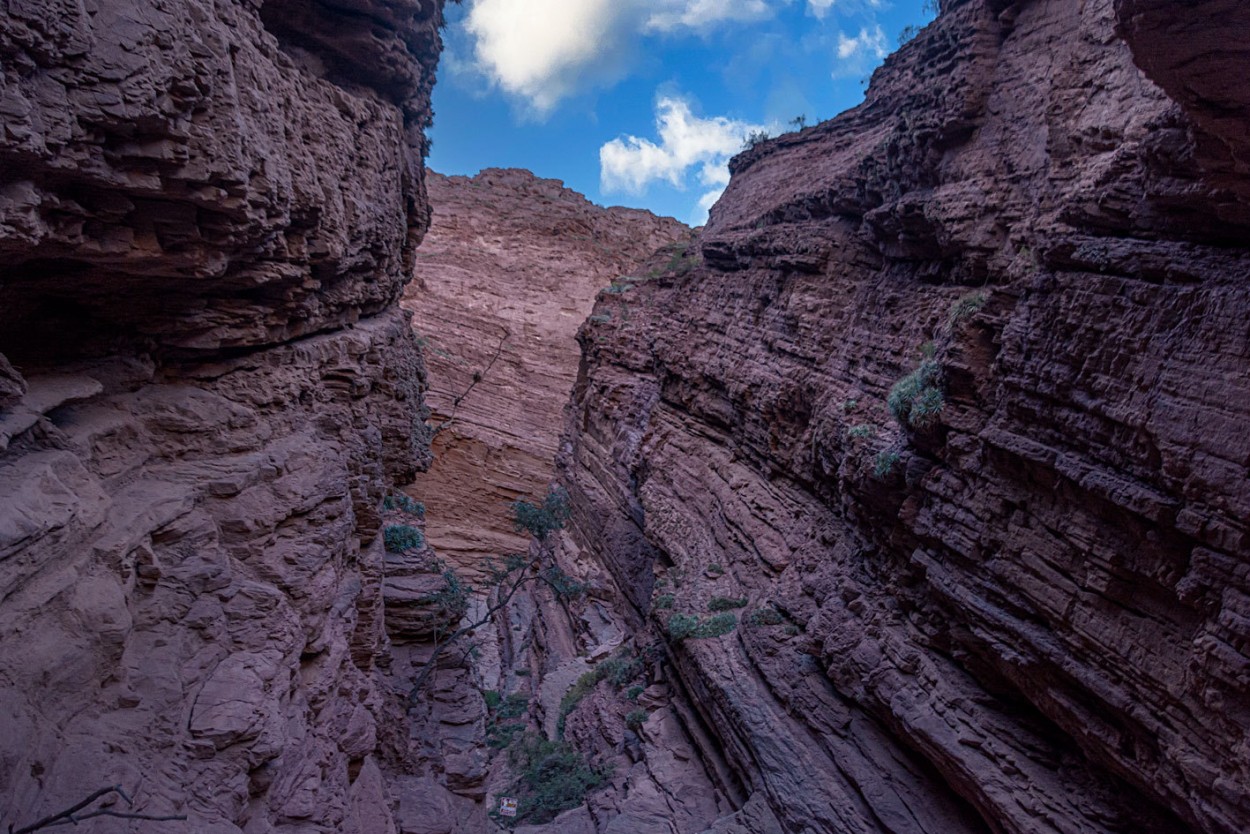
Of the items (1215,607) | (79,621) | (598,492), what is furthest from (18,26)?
(598,492)

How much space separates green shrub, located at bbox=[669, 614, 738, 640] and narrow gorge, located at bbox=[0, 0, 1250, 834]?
0.09 meters

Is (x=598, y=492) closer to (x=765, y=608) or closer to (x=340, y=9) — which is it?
(x=765, y=608)

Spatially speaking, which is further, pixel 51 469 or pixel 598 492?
pixel 598 492

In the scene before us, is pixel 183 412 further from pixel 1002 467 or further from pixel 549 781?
pixel 549 781

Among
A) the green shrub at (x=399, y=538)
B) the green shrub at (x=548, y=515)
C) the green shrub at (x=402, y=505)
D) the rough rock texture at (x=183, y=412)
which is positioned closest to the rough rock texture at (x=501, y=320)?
the green shrub at (x=548, y=515)

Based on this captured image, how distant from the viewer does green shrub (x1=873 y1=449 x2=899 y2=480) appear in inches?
300

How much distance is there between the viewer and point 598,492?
17.6m

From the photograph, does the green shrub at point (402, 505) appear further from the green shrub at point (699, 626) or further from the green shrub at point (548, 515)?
the green shrub at point (548, 515)

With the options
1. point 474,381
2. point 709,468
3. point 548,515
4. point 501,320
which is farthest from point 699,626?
point 501,320

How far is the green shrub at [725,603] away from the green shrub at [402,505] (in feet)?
18.3

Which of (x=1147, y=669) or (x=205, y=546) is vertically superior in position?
(x=1147, y=669)

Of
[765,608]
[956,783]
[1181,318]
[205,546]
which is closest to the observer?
[1181,318]

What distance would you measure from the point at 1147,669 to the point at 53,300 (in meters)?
7.79

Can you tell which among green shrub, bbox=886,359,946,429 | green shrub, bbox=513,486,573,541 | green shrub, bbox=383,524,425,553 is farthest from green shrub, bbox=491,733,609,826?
green shrub, bbox=513,486,573,541
